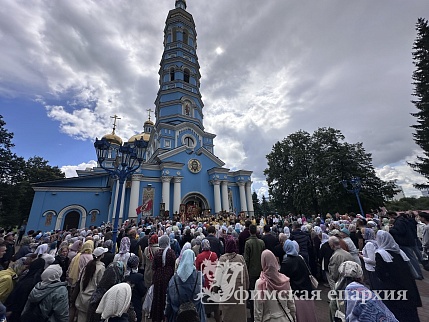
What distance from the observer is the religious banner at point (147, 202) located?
18203 mm

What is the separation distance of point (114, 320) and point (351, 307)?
113 inches

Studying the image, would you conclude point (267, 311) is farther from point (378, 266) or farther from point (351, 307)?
point (378, 266)

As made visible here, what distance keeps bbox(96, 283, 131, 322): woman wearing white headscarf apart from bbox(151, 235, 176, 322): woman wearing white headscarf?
1.05 metres

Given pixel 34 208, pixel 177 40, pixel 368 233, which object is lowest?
pixel 368 233

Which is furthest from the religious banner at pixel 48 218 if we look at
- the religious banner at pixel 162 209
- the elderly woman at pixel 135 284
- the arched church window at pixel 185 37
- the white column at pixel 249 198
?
the arched church window at pixel 185 37

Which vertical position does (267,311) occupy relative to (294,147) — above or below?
below

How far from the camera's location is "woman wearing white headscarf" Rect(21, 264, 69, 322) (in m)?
2.65

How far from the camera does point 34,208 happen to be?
17328 mm

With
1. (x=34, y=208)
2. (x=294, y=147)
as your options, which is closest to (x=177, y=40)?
(x=294, y=147)

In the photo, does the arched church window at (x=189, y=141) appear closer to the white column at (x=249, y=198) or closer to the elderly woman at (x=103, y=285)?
the white column at (x=249, y=198)

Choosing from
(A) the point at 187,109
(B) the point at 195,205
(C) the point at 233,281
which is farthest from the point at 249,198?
(C) the point at 233,281

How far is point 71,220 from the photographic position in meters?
18.7

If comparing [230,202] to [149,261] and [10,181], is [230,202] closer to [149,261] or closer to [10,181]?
[149,261]

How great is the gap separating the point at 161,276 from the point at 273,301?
2.05 m
